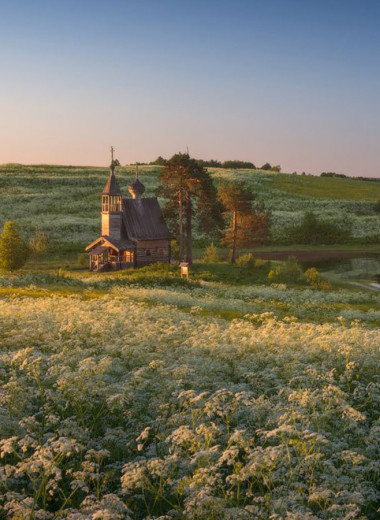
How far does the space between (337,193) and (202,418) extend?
136 meters

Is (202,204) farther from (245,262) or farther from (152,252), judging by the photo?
(245,262)

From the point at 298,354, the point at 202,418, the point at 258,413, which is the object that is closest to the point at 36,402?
the point at 202,418

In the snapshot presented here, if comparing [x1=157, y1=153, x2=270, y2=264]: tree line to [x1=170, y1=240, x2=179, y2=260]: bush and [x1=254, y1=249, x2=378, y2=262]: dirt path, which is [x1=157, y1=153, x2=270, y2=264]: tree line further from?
[x1=254, y1=249, x2=378, y2=262]: dirt path

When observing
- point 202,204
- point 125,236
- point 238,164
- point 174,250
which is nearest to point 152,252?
point 125,236

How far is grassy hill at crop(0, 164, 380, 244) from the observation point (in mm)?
88688

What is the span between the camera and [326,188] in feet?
478

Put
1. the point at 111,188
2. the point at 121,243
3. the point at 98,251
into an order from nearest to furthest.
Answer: the point at 111,188, the point at 98,251, the point at 121,243

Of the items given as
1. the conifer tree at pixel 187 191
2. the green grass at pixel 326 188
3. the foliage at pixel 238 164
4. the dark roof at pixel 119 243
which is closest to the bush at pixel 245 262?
the conifer tree at pixel 187 191

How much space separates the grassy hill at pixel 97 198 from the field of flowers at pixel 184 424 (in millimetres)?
64381

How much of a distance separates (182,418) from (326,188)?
14254 centimetres

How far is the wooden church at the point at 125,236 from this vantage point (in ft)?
172

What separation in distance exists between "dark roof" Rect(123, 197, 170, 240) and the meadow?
91.7 feet

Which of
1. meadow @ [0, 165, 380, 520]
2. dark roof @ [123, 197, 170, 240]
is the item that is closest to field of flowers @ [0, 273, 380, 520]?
meadow @ [0, 165, 380, 520]

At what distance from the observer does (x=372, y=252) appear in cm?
8100
